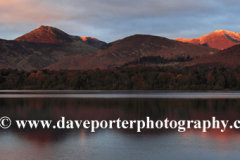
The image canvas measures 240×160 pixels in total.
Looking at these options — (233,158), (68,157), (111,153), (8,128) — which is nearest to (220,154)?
(233,158)

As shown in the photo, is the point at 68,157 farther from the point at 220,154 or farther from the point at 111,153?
the point at 220,154

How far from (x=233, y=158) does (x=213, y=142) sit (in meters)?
4.98

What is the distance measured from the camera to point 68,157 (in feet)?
61.1

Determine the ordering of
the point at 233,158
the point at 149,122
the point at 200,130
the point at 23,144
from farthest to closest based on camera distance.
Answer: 1. the point at 149,122
2. the point at 200,130
3. the point at 23,144
4. the point at 233,158

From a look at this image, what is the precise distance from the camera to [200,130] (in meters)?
28.9

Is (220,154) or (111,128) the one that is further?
(111,128)

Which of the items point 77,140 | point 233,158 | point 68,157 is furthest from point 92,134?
point 233,158

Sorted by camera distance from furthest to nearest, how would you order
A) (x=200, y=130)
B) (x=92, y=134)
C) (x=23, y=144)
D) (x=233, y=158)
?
(x=200, y=130), (x=92, y=134), (x=23, y=144), (x=233, y=158)

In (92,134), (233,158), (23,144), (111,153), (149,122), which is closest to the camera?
(233,158)

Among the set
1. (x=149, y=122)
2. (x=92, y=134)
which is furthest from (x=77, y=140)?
(x=149, y=122)

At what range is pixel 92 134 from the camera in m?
26.8

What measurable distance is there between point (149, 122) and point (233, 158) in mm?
16076

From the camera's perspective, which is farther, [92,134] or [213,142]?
[92,134]

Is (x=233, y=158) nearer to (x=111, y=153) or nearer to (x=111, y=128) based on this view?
(x=111, y=153)
